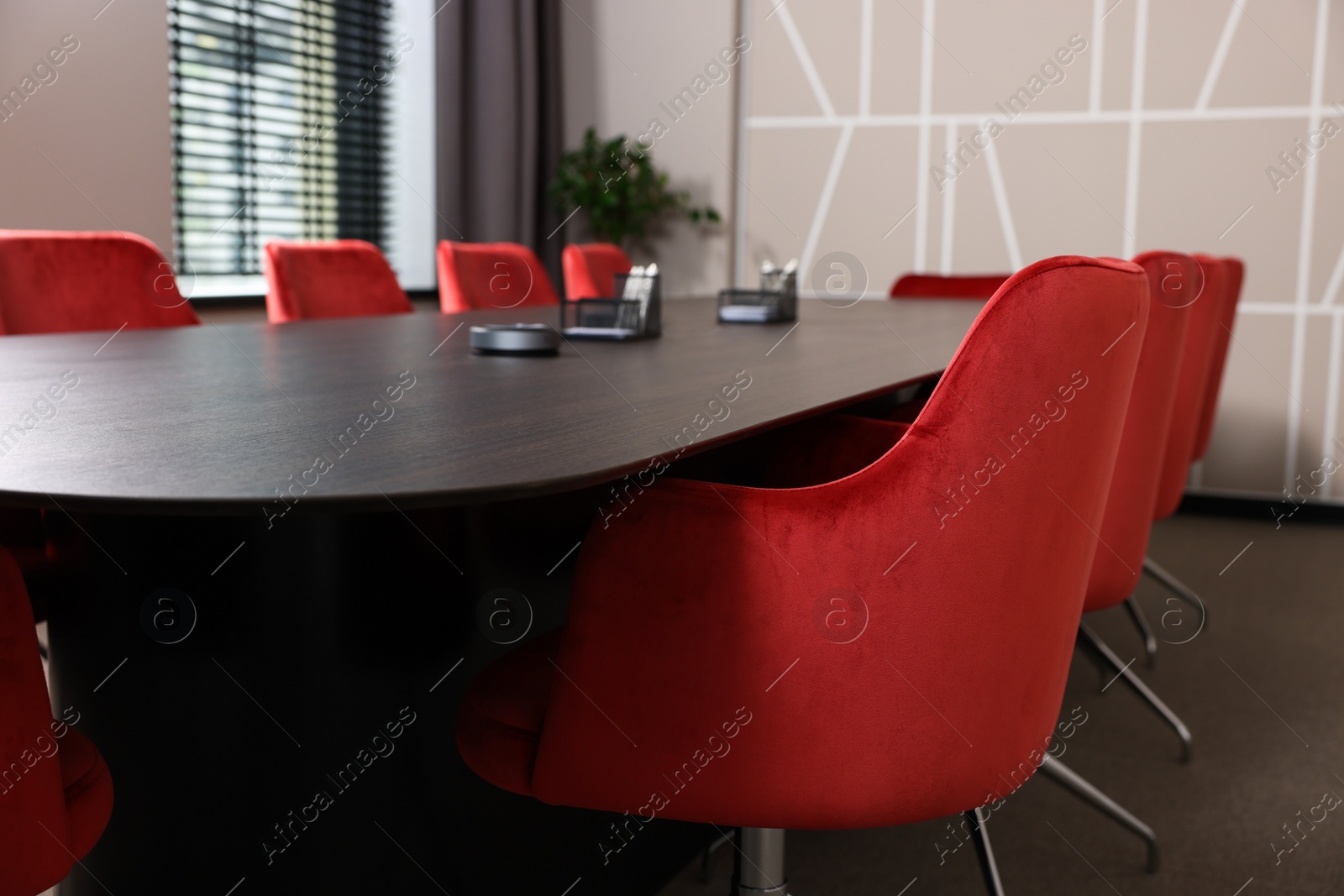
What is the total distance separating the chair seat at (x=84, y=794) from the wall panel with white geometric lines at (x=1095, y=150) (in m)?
4.24

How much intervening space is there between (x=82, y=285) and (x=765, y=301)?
146 cm

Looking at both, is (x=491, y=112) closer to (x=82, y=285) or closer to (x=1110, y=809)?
(x=82, y=285)

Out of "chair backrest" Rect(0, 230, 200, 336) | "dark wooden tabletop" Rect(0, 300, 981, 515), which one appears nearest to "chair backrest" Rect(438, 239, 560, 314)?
"chair backrest" Rect(0, 230, 200, 336)

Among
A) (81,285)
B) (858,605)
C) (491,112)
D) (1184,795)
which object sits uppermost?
(491,112)

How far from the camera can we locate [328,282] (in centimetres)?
286

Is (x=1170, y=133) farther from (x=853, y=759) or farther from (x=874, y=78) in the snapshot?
(x=853, y=759)

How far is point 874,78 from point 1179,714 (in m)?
3.22

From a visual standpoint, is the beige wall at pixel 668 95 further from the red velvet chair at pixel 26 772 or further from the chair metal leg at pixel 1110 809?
the red velvet chair at pixel 26 772

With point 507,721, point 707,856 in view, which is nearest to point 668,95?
point 707,856

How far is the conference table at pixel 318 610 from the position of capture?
93 cm

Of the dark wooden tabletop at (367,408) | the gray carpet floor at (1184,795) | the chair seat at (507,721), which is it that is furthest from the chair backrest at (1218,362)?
the chair seat at (507,721)

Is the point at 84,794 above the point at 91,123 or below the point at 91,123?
below

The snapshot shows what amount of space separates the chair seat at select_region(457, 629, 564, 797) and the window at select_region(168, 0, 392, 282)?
3.49 meters

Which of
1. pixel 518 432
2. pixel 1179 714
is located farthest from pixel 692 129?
pixel 518 432
